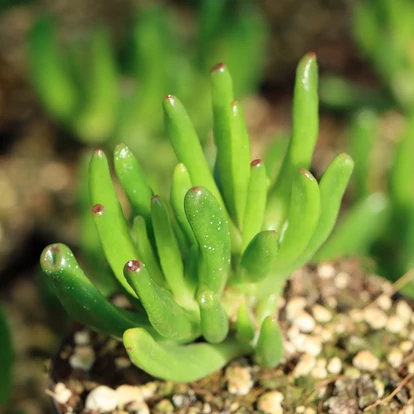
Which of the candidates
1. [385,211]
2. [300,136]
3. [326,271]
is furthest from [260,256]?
[385,211]

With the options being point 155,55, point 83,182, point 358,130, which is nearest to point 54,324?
point 83,182

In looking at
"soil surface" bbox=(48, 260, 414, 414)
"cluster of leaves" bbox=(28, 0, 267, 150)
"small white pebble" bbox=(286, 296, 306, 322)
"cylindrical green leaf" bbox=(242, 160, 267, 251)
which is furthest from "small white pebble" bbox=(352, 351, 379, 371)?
"cluster of leaves" bbox=(28, 0, 267, 150)

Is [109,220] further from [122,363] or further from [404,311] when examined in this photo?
[404,311]

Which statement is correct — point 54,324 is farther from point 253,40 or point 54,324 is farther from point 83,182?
point 253,40

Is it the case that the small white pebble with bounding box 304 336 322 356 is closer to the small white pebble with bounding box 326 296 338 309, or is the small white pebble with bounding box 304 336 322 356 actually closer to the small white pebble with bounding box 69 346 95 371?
the small white pebble with bounding box 326 296 338 309

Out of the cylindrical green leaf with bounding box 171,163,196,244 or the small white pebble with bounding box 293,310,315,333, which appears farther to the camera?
the small white pebble with bounding box 293,310,315,333

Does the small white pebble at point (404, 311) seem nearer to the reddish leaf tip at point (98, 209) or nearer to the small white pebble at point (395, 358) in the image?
the small white pebble at point (395, 358)

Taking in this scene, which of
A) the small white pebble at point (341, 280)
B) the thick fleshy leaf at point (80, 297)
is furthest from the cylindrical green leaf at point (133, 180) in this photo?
the small white pebble at point (341, 280)
